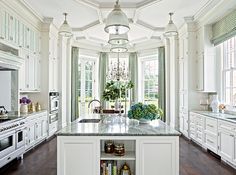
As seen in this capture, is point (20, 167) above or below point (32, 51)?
A: below

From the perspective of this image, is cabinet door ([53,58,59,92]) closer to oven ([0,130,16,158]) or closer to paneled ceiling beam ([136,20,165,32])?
paneled ceiling beam ([136,20,165,32])

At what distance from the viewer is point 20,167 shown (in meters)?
4.18

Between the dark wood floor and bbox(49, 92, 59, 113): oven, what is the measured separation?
1.42 meters

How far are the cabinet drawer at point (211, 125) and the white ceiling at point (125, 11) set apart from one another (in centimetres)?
257

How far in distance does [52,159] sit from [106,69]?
5260mm

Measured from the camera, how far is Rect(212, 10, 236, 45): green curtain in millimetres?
4883

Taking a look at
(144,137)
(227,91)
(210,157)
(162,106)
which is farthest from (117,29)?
(162,106)

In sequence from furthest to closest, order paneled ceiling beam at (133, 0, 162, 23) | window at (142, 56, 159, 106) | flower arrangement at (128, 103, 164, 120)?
window at (142, 56, 159, 106)
paneled ceiling beam at (133, 0, 162, 23)
flower arrangement at (128, 103, 164, 120)

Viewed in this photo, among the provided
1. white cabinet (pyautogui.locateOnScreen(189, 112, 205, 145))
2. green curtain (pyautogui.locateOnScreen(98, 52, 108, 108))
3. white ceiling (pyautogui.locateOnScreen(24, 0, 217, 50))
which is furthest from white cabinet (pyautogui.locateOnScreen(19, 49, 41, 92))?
white cabinet (pyautogui.locateOnScreen(189, 112, 205, 145))

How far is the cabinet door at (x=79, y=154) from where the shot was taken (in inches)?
106

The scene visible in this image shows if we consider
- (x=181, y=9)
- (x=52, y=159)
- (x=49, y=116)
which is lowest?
(x=52, y=159)

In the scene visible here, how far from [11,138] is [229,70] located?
4.85 m

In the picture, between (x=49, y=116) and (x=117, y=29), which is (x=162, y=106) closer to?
(x=49, y=116)

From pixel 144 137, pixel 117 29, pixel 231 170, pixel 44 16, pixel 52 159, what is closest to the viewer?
pixel 144 137
